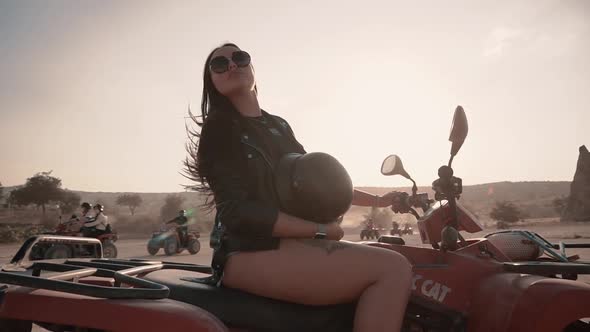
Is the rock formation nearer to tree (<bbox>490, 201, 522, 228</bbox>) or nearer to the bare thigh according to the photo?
tree (<bbox>490, 201, 522, 228</bbox>)

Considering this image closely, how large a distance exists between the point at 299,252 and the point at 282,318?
0.86 feet

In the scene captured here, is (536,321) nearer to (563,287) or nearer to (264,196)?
(563,287)

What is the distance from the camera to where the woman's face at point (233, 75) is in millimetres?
2131

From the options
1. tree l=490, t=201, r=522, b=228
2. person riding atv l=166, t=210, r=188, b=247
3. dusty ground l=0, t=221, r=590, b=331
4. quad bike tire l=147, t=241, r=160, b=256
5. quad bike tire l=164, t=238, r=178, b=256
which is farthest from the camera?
tree l=490, t=201, r=522, b=228

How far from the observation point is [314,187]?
1.67m

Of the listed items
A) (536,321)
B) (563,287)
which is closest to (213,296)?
(536,321)

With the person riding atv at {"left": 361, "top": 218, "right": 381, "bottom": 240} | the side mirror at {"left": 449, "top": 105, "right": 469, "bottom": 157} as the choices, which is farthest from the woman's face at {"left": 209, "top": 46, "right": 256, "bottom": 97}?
the person riding atv at {"left": 361, "top": 218, "right": 381, "bottom": 240}

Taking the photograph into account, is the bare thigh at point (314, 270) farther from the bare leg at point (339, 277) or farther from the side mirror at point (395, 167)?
the side mirror at point (395, 167)

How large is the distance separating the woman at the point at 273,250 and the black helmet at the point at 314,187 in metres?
0.05

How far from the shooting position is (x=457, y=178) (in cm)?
230

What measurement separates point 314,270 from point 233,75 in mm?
1034

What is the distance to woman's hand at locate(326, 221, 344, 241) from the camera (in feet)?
5.86

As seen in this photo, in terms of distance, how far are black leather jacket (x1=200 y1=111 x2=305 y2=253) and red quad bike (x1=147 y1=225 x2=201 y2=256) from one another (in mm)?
16889

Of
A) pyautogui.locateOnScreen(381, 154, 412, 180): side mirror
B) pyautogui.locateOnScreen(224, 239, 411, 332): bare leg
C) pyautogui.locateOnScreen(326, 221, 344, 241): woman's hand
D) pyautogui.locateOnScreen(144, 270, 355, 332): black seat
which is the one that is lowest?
pyautogui.locateOnScreen(144, 270, 355, 332): black seat
